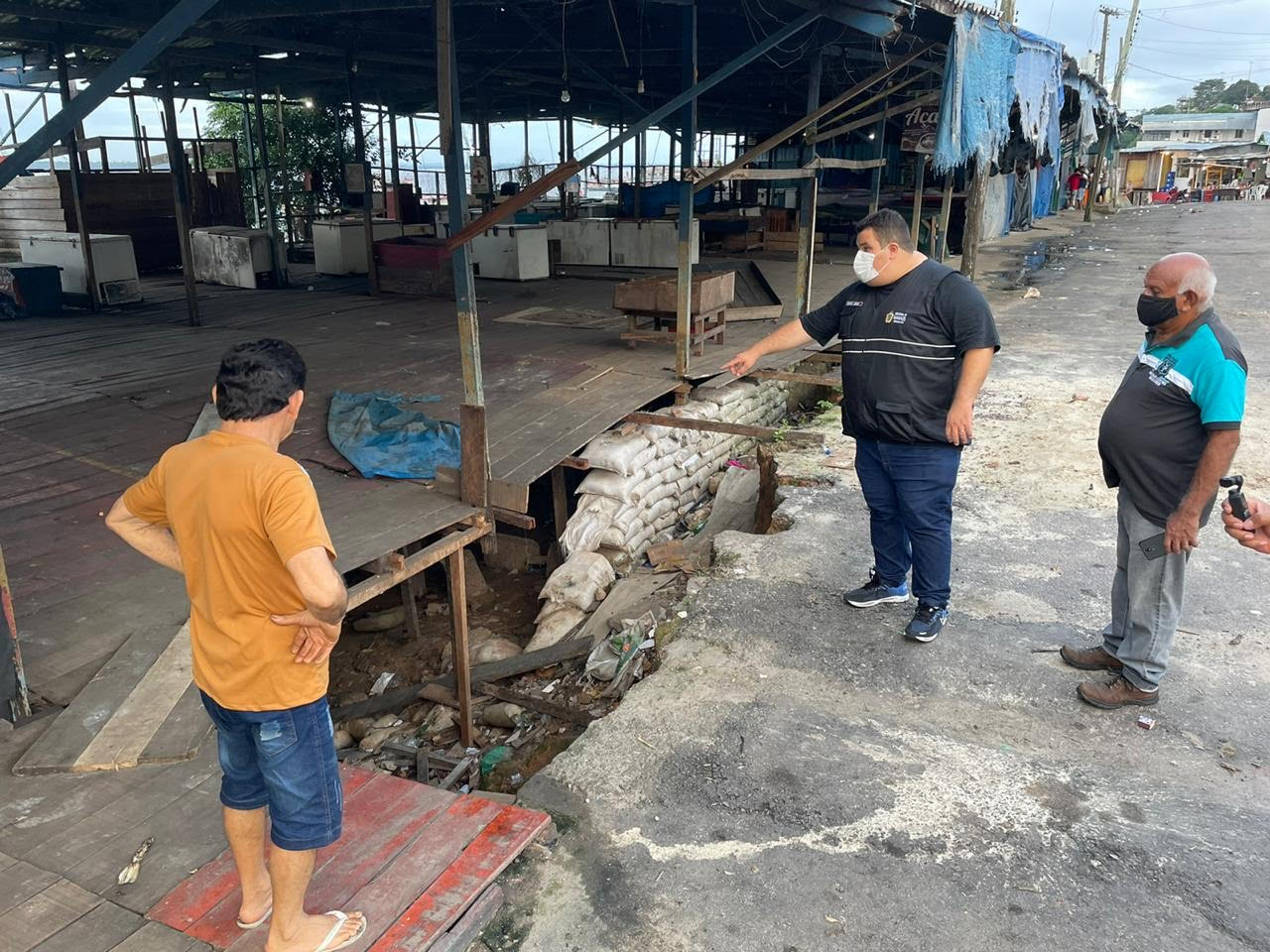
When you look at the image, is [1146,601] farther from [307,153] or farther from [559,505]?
[307,153]

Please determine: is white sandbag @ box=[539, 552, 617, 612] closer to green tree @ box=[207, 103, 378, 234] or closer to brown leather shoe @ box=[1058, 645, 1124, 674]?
brown leather shoe @ box=[1058, 645, 1124, 674]

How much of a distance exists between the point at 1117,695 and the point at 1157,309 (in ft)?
5.27

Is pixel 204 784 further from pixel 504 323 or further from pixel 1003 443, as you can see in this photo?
pixel 504 323

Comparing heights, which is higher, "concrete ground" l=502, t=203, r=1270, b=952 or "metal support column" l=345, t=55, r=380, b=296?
"metal support column" l=345, t=55, r=380, b=296

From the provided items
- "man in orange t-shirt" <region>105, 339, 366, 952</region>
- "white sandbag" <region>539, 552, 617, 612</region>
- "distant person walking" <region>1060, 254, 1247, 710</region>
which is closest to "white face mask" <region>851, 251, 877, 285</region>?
"distant person walking" <region>1060, 254, 1247, 710</region>

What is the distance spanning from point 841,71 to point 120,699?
46.5 feet

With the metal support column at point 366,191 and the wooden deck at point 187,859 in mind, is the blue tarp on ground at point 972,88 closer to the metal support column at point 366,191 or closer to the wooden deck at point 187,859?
the wooden deck at point 187,859

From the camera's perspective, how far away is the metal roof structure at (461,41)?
7941 mm

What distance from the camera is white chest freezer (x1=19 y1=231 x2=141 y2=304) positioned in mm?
11531

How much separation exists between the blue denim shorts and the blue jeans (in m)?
2.87

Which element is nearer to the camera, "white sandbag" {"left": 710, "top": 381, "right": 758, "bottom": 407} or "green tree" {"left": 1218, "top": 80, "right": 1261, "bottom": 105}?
"white sandbag" {"left": 710, "top": 381, "right": 758, "bottom": 407}

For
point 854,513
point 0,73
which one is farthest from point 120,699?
point 0,73

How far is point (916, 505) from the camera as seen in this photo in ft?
13.6

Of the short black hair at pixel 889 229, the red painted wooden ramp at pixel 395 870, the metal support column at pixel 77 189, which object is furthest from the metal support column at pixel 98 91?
the metal support column at pixel 77 189
